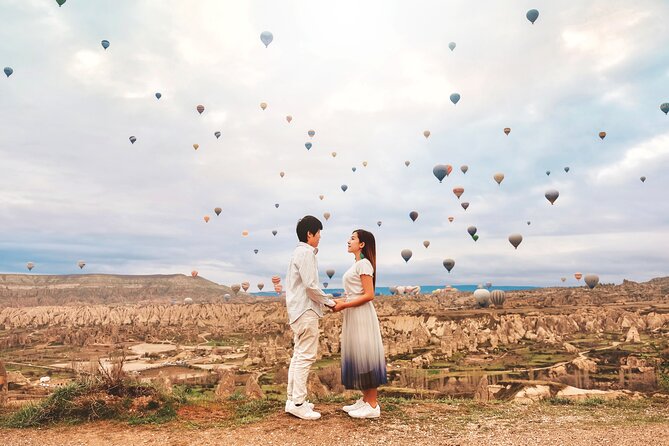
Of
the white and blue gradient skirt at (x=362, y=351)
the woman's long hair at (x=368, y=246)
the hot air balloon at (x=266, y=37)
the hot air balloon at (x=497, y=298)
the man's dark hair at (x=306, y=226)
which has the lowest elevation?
the hot air balloon at (x=497, y=298)

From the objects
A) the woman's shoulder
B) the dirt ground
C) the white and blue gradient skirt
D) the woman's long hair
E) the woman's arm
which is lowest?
the dirt ground

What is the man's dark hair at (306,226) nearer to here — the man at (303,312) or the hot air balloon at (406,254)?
the man at (303,312)

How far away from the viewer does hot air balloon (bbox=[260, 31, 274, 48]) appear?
51.5 meters

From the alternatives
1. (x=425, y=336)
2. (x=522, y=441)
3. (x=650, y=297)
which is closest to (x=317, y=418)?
(x=522, y=441)

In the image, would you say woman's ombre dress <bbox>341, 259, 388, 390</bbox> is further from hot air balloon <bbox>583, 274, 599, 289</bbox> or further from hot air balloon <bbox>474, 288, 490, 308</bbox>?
hot air balloon <bbox>474, 288, 490, 308</bbox>

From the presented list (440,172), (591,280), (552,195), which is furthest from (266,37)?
(591,280)

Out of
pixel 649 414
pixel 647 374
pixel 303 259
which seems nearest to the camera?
pixel 303 259

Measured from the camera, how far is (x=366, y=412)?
8172mm

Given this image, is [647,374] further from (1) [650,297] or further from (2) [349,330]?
(1) [650,297]

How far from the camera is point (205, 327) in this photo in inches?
7776

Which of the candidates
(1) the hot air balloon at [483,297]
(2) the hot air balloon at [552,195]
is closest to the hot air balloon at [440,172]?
(2) the hot air balloon at [552,195]

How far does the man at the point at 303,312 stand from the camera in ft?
25.9

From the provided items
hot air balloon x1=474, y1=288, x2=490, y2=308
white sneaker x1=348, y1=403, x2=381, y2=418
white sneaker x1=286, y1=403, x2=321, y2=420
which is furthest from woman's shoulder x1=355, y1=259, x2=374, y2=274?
hot air balloon x1=474, y1=288, x2=490, y2=308

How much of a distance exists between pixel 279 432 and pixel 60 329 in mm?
190805
